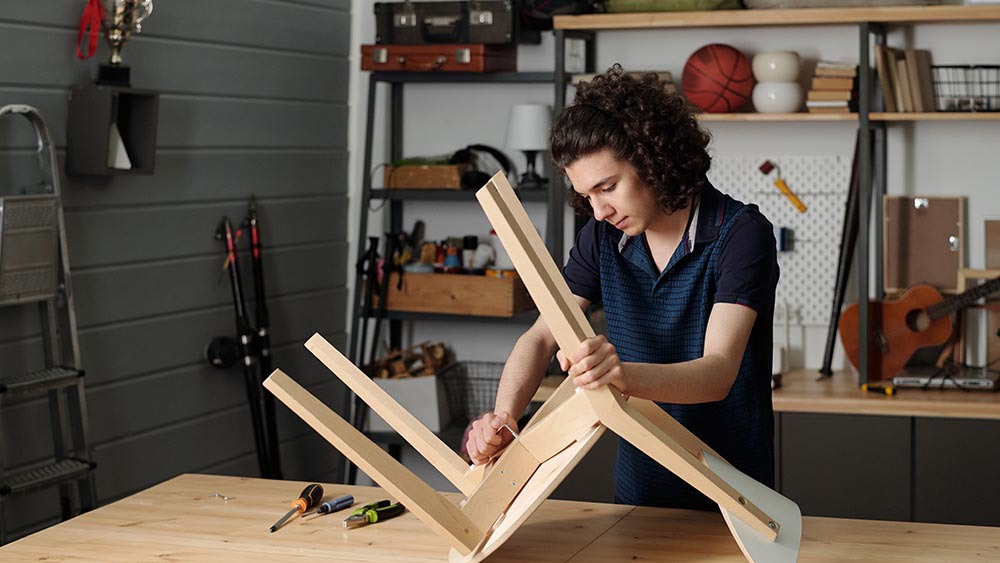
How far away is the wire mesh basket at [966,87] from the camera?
403 centimetres

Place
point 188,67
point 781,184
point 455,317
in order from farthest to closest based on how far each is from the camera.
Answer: point 455,317
point 781,184
point 188,67

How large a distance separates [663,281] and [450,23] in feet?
7.76

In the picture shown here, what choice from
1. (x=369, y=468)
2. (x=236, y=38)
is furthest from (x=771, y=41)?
(x=369, y=468)

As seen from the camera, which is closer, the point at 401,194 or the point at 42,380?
the point at 42,380

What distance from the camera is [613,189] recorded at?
217 cm

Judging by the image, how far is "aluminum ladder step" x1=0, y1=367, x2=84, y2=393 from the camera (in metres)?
3.15

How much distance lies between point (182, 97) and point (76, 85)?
510mm

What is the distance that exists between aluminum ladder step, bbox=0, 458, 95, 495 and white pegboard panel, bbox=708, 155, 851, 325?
7.92 feet

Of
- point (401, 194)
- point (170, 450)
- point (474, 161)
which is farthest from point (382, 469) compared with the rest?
point (474, 161)

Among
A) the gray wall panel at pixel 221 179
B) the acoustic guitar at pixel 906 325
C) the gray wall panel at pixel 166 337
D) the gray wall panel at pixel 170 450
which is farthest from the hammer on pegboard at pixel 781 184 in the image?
the gray wall panel at pixel 170 450

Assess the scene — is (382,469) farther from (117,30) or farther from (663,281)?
(117,30)

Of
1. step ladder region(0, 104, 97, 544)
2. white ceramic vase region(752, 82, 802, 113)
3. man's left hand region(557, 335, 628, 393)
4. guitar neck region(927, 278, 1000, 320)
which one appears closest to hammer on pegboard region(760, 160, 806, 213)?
white ceramic vase region(752, 82, 802, 113)

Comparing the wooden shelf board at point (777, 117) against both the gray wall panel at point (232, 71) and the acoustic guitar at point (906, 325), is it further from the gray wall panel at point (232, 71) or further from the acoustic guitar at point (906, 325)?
the gray wall panel at point (232, 71)

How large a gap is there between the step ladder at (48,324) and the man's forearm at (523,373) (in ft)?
4.82
